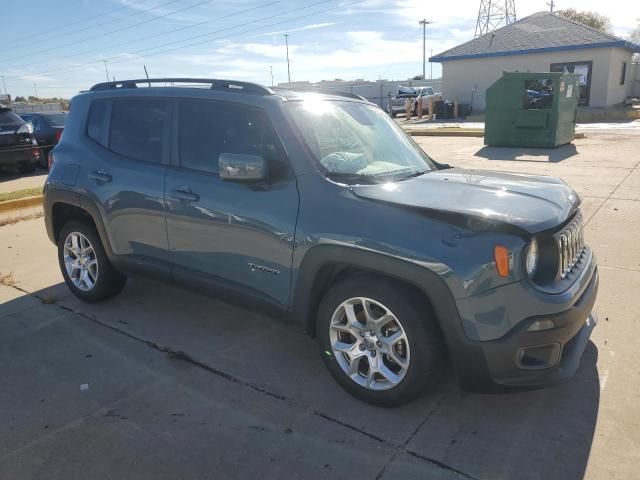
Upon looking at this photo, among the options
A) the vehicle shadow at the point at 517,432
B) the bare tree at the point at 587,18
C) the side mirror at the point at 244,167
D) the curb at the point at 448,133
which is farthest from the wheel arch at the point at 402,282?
the bare tree at the point at 587,18

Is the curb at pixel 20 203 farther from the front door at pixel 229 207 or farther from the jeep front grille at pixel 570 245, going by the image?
the jeep front grille at pixel 570 245

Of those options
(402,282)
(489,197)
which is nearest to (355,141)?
(489,197)

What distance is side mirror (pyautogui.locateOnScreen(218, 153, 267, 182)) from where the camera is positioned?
315cm

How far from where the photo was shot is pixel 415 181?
11.0 ft

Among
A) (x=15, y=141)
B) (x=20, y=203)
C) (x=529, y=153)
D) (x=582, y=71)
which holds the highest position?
(x=582, y=71)

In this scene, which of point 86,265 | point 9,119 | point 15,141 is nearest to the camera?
point 86,265

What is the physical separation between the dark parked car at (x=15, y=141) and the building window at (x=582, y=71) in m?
23.6

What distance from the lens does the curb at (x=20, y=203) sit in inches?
337

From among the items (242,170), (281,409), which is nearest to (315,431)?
(281,409)

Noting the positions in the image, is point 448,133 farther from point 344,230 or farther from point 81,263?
point 344,230

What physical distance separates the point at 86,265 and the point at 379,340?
116 inches

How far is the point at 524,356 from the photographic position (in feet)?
8.70

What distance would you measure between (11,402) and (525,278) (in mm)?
3052

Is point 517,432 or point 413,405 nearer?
point 517,432
